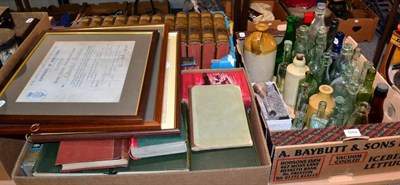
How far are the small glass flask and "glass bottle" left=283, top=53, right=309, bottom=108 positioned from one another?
849 millimetres

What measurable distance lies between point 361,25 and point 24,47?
2170 millimetres

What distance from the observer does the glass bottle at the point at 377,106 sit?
0.92m

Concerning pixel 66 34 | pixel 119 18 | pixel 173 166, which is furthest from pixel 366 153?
pixel 119 18

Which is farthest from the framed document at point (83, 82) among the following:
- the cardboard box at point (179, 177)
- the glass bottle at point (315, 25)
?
the glass bottle at point (315, 25)

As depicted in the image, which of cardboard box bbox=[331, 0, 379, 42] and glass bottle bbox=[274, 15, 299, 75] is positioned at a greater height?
glass bottle bbox=[274, 15, 299, 75]

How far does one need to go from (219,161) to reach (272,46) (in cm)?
49

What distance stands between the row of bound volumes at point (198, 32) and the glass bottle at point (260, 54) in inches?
4.0

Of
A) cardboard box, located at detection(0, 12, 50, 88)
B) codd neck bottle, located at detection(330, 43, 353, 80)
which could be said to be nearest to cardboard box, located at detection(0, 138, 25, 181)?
cardboard box, located at detection(0, 12, 50, 88)

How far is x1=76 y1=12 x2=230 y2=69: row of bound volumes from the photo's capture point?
4.01 feet

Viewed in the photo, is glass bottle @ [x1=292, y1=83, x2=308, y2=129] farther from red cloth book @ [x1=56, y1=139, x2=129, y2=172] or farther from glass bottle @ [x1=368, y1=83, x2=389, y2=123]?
red cloth book @ [x1=56, y1=139, x2=129, y2=172]

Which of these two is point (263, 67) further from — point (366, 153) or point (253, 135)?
point (366, 153)

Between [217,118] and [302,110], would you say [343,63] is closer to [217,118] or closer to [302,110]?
[302,110]

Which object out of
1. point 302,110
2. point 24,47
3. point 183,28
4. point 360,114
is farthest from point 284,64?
point 24,47

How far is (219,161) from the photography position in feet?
2.77
